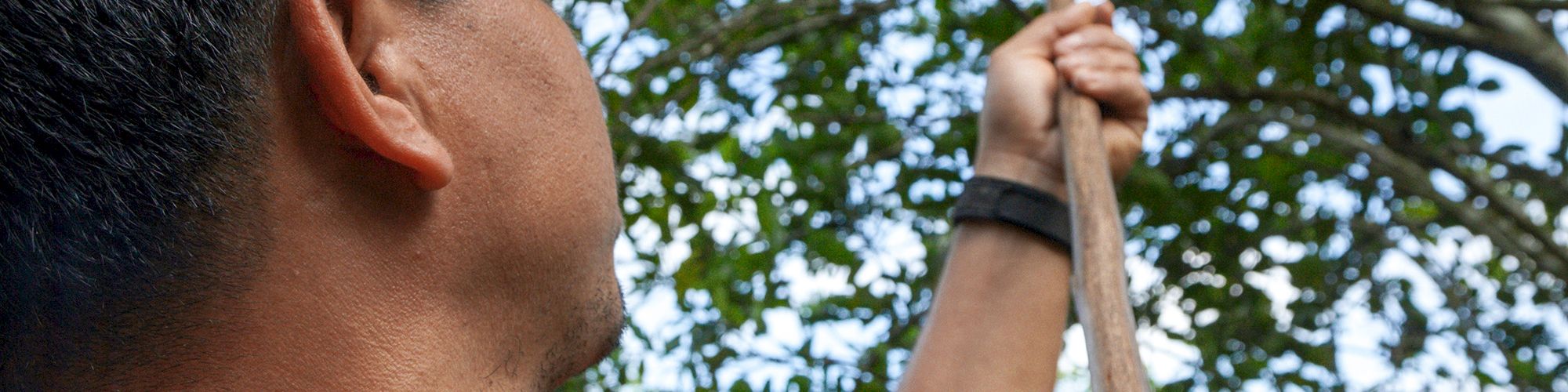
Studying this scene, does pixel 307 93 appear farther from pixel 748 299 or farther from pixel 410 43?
pixel 748 299

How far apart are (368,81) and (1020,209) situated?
3.58 ft

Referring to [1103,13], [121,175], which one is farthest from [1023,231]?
[121,175]

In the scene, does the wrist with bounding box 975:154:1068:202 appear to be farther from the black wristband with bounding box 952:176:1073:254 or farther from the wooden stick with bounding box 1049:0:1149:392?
the wooden stick with bounding box 1049:0:1149:392

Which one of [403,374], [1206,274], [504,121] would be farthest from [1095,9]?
[1206,274]

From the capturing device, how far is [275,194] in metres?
1.06

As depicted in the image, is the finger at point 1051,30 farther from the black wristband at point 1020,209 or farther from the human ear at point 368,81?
the human ear at point 368,81

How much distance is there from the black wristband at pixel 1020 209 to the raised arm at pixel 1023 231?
0.01m

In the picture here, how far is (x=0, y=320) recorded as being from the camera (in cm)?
106

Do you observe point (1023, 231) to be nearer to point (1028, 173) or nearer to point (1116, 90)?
point (1028, 173)

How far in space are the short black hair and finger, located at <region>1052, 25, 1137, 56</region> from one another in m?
1.27

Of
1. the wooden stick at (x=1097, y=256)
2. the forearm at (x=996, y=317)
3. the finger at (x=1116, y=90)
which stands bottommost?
the forearm at (x=996, y=317)

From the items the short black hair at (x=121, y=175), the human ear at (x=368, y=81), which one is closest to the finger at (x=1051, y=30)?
the human ear at (x=368, y=81)

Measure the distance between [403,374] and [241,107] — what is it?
0.26 meters

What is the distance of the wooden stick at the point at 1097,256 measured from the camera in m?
1.35
